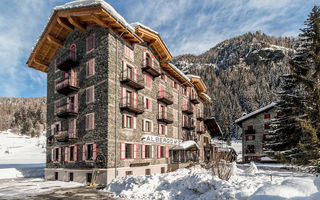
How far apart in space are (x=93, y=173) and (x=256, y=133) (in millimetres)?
33630

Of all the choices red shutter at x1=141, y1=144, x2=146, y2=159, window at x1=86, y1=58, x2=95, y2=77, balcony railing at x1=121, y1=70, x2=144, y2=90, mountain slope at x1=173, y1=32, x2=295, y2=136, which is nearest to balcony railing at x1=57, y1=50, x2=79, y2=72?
window at x1=86, y1=58, x2=95, y2=77

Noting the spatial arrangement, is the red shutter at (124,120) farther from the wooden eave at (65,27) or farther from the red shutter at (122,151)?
the wooden eave at (65,27)

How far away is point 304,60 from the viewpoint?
20422mm

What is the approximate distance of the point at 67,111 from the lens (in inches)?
887

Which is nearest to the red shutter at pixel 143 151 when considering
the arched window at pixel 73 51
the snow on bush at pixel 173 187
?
the snow on bush at pixel 173 187

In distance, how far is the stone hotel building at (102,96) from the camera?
2070cm

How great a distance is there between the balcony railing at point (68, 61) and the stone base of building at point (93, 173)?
1094 cm

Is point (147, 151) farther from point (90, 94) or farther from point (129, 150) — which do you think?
point (90, 94)

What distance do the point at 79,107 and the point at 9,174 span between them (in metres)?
14.2

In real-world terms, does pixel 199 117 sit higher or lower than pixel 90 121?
higher

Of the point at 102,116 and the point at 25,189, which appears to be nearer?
the point at 25,189

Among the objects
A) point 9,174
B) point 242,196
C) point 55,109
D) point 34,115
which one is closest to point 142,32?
point 55,109

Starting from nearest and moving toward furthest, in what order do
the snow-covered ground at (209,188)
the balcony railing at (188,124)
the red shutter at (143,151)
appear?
1. the snow-covered ground at (209,188)
2. the red shutter at (143,151)
3. the balcony railing at (188,124)

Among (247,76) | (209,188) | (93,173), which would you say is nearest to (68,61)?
(93,173)
